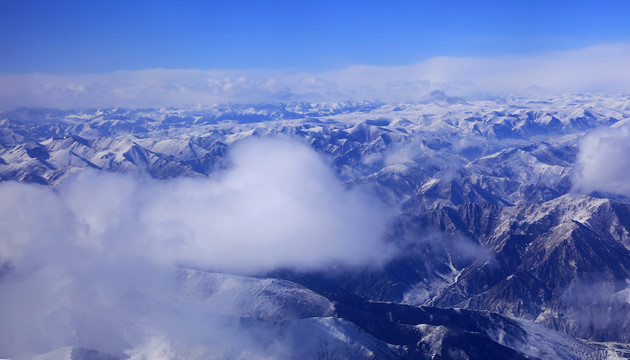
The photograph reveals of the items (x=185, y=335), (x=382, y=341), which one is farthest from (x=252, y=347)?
(x=382, y=341)

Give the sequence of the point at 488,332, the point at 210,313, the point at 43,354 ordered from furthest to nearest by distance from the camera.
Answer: the point at 488,332 < the point at 210,313 < the point at 43,354

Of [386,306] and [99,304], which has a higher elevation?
[99,304]

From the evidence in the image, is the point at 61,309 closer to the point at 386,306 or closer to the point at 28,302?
the point at 28,302

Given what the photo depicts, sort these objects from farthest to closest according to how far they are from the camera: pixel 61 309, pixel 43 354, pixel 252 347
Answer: pixel 61 309 → pixel 252 347 → pixel 43 354

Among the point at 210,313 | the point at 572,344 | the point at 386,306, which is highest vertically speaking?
the point at 210,313

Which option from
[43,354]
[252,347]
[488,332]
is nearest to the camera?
[43,354]

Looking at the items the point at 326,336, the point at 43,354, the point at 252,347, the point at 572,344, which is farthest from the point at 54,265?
the point at 572,344

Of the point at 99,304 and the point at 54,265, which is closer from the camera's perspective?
the point at 99,304

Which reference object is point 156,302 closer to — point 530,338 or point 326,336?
point 326,336

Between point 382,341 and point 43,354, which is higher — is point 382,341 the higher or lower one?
the lower one
